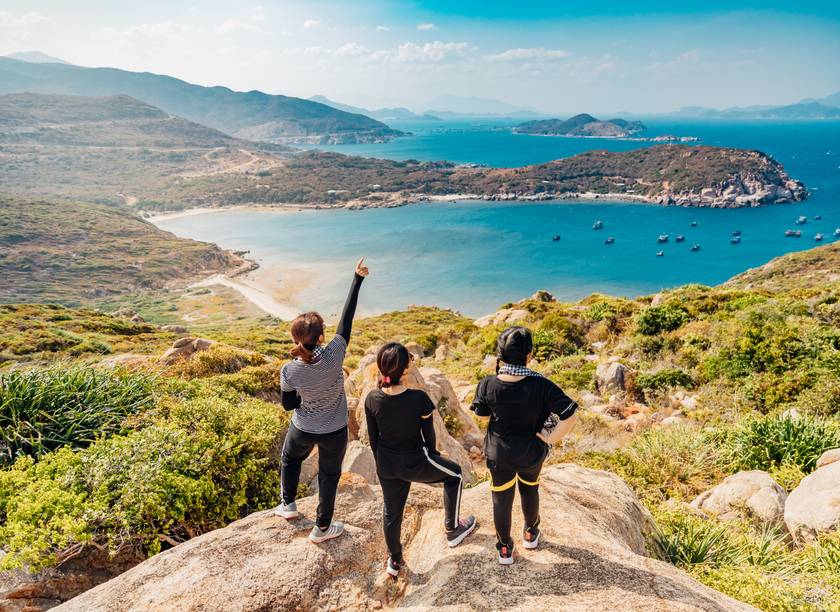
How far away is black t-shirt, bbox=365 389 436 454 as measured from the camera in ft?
12.6

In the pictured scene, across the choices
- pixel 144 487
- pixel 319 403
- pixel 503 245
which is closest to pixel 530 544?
pixel 319 403

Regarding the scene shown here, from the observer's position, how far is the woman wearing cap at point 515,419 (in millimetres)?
3736

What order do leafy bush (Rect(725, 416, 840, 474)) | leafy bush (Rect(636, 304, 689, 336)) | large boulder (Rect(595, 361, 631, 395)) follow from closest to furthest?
leafy bush (Rect(725, 416, 840, 474)) → large boulder (Rect(595, 361, 631, 395)) → leafy bush (Rect(636, 304, 689, 336))

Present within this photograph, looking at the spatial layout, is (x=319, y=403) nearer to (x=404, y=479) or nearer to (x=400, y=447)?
(x=400, y=447)

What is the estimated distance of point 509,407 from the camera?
12.4ft

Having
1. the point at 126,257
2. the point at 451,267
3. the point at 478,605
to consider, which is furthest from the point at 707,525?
the point at 126,257

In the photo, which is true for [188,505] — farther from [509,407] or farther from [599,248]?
[599,248]

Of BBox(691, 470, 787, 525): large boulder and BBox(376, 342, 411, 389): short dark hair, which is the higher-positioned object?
BBox(376, 342, 411, 389): short dark hair

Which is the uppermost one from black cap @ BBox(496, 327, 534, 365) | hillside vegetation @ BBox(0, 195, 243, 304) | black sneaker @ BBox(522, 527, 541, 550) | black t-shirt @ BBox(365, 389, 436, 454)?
black cap @ BBox(496, 327, 534, 365)

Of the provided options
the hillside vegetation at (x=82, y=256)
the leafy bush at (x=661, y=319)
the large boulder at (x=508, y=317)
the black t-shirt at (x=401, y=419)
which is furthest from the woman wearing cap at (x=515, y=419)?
the hillside vegetation at (x=82, y=256)

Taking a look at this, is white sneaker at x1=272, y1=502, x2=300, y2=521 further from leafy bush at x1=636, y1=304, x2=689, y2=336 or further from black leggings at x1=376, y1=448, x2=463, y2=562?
leafy bush at x1=636, y1=304, x2=689, y2=336

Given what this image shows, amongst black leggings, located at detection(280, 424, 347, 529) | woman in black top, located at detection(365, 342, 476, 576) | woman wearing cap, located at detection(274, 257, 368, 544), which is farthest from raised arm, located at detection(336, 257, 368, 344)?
black leggings, located at detection(280, 424, 347, 529)

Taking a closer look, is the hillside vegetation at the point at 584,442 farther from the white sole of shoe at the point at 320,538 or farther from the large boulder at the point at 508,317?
the large boulder at the point at 508,317

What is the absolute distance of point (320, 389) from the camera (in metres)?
4.28
